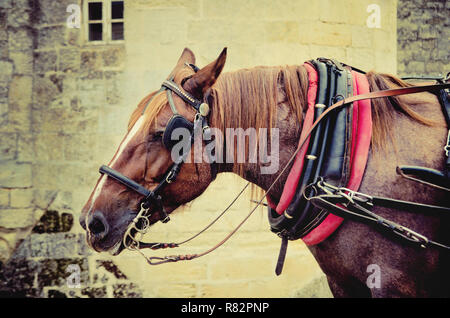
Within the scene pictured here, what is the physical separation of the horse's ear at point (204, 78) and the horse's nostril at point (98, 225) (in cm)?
69

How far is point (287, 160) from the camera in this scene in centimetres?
159

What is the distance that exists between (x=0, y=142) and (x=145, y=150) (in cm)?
299

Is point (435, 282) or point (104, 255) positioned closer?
point (435, 282)

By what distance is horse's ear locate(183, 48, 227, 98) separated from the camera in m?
1.49

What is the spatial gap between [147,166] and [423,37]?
5.12m

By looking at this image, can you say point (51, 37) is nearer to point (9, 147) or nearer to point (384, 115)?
point (9, 147)

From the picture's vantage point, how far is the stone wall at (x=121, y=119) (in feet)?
10.9

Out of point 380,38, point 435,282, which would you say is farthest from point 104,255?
point 380,38

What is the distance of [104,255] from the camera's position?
350cm

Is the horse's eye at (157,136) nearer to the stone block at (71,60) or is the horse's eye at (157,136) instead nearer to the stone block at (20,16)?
the stone block at (71,60)

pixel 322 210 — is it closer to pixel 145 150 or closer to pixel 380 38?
pixel 145 150

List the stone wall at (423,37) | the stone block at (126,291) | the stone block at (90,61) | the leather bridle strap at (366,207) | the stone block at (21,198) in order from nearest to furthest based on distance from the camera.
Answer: the leather bridle strap at (366,207), the stone block at (126,291), the stone block at (90,61), the stone block at (21,198), the stone wall at (423,37)

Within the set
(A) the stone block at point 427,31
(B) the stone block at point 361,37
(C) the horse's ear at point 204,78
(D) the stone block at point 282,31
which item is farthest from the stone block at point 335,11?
(A) the stone block at point 427,31

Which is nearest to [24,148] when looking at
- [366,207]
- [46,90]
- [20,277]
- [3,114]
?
[3,114]
